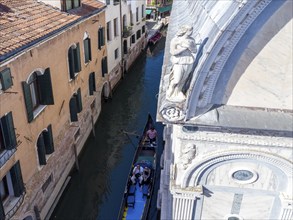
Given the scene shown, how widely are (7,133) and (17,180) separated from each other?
2143mm

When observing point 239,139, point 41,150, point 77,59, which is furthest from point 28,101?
point 239,139

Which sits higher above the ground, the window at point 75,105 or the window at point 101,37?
the window at point 101,37

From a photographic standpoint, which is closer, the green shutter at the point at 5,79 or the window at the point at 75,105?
the green shutter at the point at 5,79

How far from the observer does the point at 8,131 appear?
12.0 metres

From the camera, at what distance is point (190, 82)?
8.30 m

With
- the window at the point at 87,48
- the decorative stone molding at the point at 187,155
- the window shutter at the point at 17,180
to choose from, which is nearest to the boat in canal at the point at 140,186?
the window shutter at the point at 17,180

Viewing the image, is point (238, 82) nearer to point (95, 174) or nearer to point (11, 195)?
point (11, 195)

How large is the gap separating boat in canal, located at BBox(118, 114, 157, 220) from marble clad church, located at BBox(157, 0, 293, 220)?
584cm

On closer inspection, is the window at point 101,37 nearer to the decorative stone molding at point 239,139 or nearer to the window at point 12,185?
the window at point 12,185

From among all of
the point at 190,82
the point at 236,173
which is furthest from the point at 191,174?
the point at 190,82

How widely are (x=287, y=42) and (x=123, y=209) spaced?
11.1m

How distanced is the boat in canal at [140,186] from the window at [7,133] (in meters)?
6.44

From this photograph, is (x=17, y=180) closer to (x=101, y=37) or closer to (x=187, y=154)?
(x=187, y=154)

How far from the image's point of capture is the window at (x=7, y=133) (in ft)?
38.7
